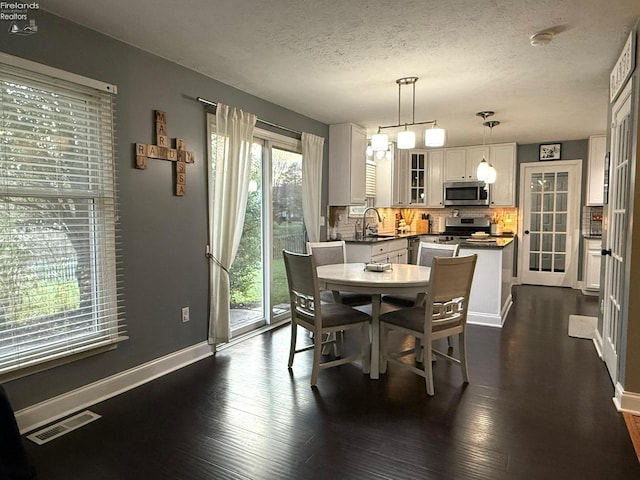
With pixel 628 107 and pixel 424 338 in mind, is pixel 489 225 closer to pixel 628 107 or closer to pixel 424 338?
pixel 628 107

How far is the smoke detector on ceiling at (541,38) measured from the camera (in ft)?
8.61

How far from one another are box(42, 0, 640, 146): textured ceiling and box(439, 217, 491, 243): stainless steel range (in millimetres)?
2858

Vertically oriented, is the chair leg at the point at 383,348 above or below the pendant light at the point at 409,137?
below

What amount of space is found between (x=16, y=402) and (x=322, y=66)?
3051 millimetres

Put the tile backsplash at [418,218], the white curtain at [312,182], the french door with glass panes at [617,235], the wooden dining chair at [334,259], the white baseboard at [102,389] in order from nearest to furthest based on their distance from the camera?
1. the white baseboard at [102,389]
2. the french door with glass panes at [617,235]
3. the wooden dining chair at [334,259]
4. the white curtain at [312,182]
5. the tile backsplash at [418,218]

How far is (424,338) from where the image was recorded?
2.83m

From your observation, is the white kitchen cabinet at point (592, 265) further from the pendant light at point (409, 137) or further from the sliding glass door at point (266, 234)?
the sliding glass door at point (266, 234)

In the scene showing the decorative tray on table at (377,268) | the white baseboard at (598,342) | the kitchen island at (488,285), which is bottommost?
the white baseboard at (598,342)

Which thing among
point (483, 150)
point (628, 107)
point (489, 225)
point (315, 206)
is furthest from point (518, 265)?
point (628, 107)

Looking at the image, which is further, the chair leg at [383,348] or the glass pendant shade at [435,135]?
the glass pendant shade at [435,135]

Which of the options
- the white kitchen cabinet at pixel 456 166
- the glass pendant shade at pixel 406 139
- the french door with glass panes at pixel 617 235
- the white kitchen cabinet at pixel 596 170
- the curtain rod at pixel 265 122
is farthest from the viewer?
the white kitchen cabinet at pixel 456 166

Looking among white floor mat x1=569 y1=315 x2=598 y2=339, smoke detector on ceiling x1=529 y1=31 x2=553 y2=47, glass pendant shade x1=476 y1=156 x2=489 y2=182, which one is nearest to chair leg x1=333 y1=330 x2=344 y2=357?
white floor mat x1=569 y1=315 x2=598 y2=339

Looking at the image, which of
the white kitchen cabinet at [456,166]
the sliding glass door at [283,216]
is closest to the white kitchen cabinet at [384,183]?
the white kitchen cabinet at [456,166]

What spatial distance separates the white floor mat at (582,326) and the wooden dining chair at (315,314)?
8.03 feet
